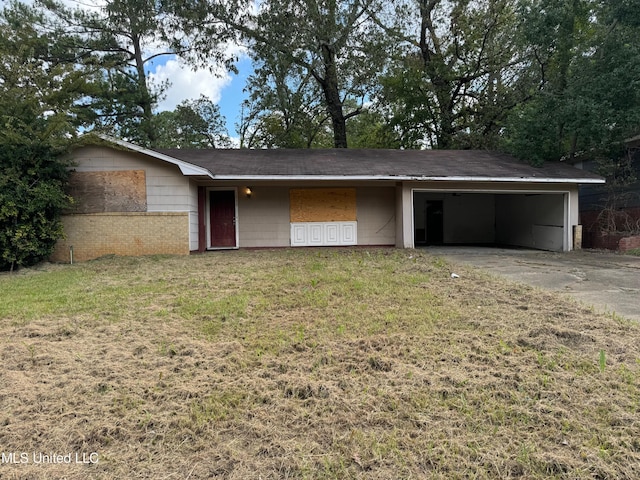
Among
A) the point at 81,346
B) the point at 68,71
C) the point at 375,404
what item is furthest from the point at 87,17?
the point at 375,404

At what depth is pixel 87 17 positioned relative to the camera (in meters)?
15.2

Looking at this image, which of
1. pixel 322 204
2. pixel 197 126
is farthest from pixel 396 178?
pixel 197 126

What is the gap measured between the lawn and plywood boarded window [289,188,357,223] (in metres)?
6.76

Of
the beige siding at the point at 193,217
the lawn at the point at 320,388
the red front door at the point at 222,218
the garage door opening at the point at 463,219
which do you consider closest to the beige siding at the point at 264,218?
the red front door at the point at 222,218

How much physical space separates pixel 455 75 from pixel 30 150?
16.6 meters

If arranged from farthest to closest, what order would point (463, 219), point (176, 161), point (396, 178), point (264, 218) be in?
point (463, 219)
point (264, 218)
point (396, 178)
point (176, 161)

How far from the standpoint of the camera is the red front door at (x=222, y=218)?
1137cm

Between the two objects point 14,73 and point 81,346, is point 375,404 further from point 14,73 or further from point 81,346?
point 14,73

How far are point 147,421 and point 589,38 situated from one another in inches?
634

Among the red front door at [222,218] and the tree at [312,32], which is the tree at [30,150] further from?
the tree at [312,32]

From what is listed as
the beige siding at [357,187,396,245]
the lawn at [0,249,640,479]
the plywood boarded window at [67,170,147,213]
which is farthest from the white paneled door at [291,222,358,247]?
the lawn at [0,249,640,479]

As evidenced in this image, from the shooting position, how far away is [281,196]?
1152 centimetres

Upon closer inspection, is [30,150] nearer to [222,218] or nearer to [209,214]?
[209,214]

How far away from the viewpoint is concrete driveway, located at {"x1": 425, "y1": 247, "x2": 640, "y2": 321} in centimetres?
485
